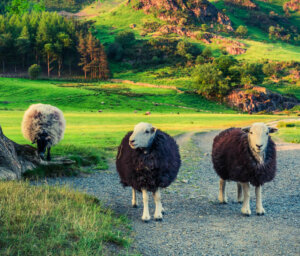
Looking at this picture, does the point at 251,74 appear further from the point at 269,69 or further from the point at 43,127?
the point at 43,127

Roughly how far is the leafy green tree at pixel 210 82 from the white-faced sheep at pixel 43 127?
7745 centimetres

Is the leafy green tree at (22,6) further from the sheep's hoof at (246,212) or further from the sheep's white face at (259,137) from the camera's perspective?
the sheep's hoof at (246,212)

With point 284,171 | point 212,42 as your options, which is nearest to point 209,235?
point 284,171

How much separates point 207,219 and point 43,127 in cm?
962

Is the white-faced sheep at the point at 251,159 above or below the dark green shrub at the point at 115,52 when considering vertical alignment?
below

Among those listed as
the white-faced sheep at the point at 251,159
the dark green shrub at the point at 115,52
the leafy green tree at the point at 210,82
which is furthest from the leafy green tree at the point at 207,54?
the white-faced sheep at the point at 251,159

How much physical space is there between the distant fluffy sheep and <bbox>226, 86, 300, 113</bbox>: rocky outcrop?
8116 centimetres

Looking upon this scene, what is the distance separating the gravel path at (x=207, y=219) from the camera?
6641 millimetres

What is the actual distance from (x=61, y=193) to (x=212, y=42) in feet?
592

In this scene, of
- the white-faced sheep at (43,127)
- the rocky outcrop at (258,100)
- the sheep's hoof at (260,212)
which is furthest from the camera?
the rocky outcrop at (258,100)

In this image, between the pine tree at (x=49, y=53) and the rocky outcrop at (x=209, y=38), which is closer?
the pine tree at (x=49, y=53)

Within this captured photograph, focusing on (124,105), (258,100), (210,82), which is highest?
(210,82)

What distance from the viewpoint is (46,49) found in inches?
4469

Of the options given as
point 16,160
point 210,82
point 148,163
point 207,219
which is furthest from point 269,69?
point 148,163
